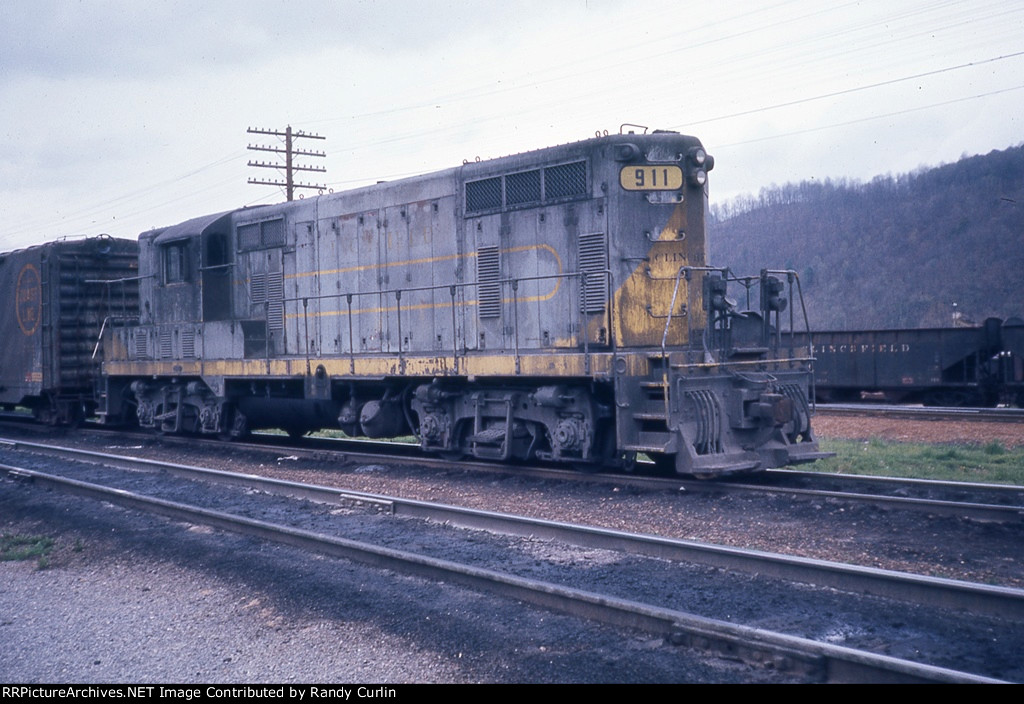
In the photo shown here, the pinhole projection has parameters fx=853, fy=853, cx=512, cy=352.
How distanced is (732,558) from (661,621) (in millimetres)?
1474

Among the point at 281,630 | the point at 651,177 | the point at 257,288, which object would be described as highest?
the point at 651,177

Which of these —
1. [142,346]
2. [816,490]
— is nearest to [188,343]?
[142,346]

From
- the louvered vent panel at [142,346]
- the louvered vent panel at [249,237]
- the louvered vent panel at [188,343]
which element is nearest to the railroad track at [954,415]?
the louvered vent panel at [249,237]

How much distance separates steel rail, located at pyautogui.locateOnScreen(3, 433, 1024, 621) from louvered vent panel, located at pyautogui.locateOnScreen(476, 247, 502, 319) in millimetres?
3081

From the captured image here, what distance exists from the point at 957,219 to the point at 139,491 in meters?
64.5

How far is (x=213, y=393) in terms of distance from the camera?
1384 cm

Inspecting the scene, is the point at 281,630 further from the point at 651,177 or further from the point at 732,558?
the point at 651,177

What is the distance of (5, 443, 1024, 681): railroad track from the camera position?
12.3 ft

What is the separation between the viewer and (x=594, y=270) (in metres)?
9.52

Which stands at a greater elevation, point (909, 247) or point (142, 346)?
point (909, 247)

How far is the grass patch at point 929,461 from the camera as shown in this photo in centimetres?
1020

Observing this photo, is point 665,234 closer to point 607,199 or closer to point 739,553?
point 607,199

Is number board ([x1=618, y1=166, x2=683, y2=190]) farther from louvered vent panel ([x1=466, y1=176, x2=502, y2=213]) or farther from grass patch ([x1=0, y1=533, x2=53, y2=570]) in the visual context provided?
grass patch ([x1=0, y1=533, x2=53, y2=570])

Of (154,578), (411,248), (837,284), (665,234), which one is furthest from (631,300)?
(837,284)
